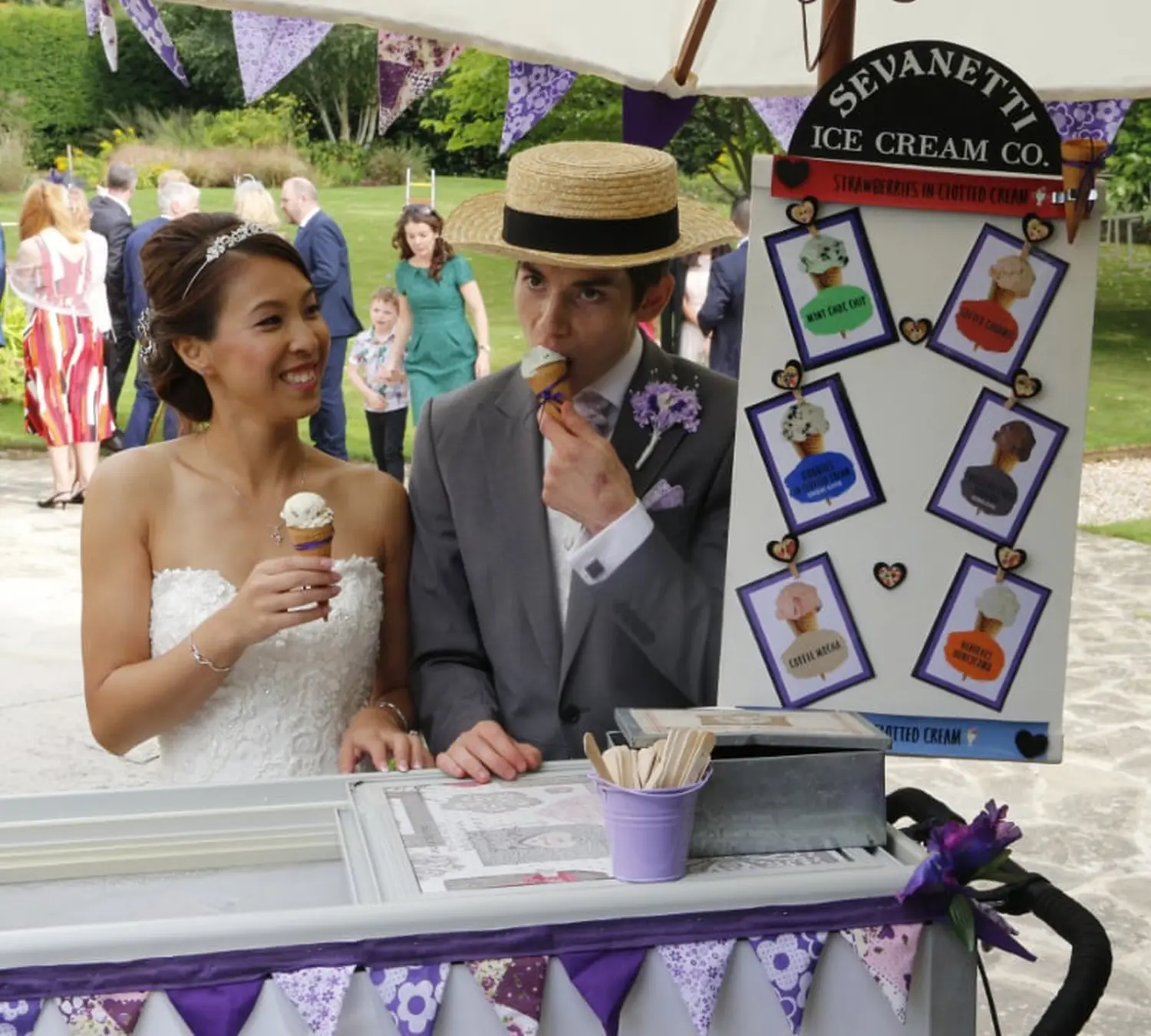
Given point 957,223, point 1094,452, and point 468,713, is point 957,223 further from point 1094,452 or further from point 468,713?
point 1094,452

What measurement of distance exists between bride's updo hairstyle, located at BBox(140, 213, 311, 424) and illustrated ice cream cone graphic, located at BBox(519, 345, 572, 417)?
0.60 meters

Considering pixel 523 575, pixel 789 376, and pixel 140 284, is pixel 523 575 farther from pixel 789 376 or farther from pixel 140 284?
pixel 140 284

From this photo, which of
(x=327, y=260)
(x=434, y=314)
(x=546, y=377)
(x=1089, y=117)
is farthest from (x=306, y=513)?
(x=327, y=260)

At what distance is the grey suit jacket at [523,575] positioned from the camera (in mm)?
2643

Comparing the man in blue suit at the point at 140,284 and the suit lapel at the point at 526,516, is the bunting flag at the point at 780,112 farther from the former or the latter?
the man in blue suit at the point at 140,284

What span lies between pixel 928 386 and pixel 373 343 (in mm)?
8735

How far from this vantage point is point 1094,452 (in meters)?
15.3

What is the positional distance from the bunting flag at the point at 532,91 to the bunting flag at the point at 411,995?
240cm

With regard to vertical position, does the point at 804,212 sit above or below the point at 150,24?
below

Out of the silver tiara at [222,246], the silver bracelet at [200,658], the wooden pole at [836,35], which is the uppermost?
the wooden pole at [836,35]

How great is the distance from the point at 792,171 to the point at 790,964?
1.18m

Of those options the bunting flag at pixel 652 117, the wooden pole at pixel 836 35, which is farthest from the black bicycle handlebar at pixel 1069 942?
the bunting flag at pixel 652 117

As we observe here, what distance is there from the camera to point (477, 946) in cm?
179

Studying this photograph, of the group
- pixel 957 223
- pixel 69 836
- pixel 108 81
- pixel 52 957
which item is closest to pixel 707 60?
pixel 957 223
